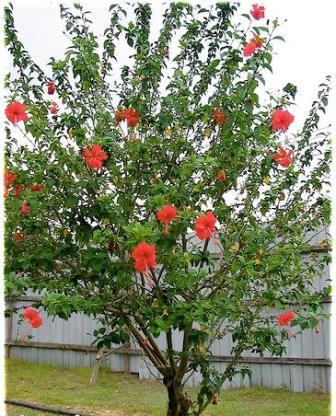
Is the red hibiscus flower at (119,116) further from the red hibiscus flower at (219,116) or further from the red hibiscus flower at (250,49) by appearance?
the red hibiscus flower at (250,49)

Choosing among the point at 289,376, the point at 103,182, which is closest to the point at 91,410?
the point at 289,376

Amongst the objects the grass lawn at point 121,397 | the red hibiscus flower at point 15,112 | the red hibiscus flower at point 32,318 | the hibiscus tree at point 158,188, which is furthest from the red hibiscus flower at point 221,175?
the grass lawn at point 121,397

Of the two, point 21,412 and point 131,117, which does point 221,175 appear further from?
point 21,412

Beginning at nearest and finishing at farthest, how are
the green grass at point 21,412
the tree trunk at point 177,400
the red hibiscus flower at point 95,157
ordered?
1. the red hibiscus flower at point 95,157
2. the tree trunk at point 177,400
3. the green grass at point 21,412

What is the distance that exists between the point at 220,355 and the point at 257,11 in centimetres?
414

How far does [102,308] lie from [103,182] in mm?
615

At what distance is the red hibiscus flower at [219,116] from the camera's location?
320 centimetres

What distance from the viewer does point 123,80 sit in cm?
348

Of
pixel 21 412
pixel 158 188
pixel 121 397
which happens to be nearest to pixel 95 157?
pixel 158 188

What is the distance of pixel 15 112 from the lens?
286 centimetres

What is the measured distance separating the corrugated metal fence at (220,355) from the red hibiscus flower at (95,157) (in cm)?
169

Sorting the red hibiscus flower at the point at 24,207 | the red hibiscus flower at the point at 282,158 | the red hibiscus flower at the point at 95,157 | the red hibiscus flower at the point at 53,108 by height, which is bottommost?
the red hibiscus flower at the point at 24,207

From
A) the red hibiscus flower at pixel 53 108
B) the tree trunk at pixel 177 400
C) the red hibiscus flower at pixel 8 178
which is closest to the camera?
the red hibiscus flower at pixel 8 178

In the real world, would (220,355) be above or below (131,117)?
below
